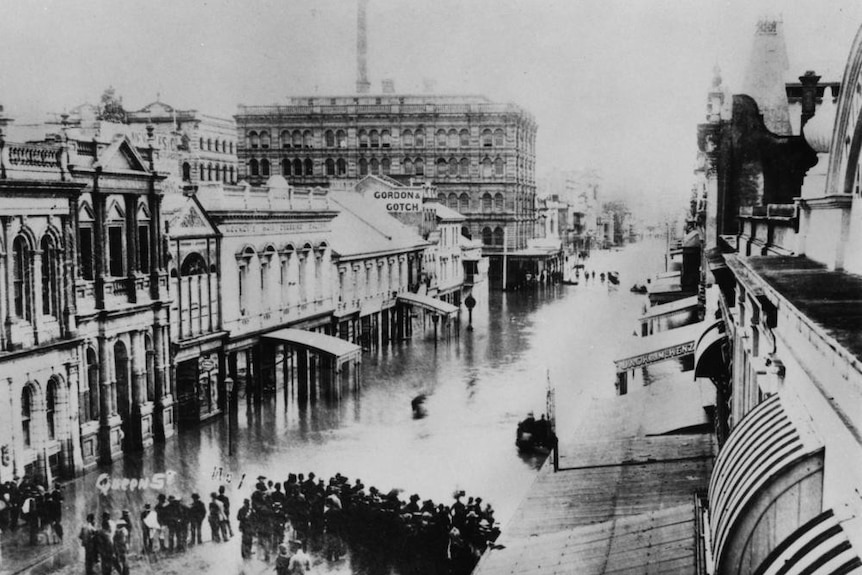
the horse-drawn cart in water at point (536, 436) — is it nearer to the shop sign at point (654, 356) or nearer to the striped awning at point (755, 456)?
the shop sign at point (654, 356)

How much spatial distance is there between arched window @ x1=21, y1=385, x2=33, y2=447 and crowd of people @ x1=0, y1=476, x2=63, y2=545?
1251 mm

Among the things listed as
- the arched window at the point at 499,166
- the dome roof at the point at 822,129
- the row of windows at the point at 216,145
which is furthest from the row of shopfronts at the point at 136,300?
the arched window at the point at 499,166

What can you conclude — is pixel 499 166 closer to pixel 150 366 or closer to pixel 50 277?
pixel 150 366

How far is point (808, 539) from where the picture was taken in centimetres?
504

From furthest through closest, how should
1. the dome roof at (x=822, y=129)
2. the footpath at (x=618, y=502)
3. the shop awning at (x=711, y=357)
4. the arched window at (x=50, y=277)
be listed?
the arched window at (x=50, y=277), the shop awning at (x=711, y=357), the dome roof at (x=822, y=129), the footpath at (x=618, y=502)

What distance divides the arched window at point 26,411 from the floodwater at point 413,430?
145 cm

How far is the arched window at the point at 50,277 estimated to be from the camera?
18.0 m

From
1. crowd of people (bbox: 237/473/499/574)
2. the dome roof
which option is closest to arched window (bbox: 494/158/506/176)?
the dome roof

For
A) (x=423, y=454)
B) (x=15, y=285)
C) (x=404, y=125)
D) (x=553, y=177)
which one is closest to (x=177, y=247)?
(x=15, y=285)

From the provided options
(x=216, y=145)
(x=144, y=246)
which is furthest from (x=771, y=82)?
(x=216, y=145)

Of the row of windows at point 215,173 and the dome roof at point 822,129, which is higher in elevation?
the row of windows at point 215,173

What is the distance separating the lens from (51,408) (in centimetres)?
1833

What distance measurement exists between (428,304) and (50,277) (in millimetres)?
25091

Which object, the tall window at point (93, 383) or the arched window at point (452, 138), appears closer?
the tall window at point (93, 383)
